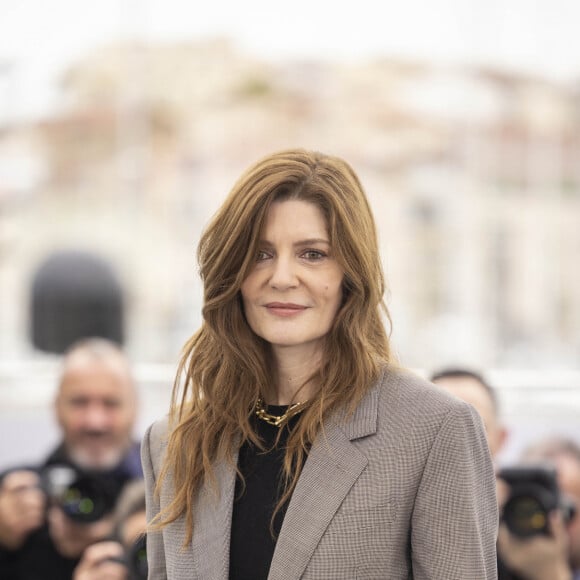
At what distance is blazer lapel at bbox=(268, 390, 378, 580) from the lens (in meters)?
1.45

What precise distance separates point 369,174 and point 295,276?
30.8ft

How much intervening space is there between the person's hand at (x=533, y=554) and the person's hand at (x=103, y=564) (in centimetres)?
84

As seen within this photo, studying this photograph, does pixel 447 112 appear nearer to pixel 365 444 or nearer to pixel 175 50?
pixel 175 50

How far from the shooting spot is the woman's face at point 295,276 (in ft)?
4.97

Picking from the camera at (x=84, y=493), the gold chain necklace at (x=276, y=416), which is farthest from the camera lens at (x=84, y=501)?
the gold chain necklace at (x=276, y=416)

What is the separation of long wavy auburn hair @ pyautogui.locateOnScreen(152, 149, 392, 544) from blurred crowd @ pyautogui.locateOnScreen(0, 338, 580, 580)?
0.63m

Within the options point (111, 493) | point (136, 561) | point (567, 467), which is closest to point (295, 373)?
point (136, 561)

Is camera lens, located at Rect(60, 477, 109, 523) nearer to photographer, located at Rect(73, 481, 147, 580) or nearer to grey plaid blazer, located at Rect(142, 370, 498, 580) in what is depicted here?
photographer, located at Rect(73, 481, 147, 580)

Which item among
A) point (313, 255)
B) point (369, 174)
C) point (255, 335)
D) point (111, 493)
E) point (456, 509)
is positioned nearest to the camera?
point (456, 509)

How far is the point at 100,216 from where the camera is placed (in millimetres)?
10008

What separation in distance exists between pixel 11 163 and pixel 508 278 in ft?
15.5

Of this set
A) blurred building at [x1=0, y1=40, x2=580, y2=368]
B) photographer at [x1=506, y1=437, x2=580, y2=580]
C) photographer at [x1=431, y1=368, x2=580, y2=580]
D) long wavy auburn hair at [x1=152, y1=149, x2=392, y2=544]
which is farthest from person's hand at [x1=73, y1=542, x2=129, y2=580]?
blurred building at [x1=0, y1=40, x2=580, y2=368]

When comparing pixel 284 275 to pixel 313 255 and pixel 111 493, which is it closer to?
pixel 313 255

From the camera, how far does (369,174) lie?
10805 millimetres
